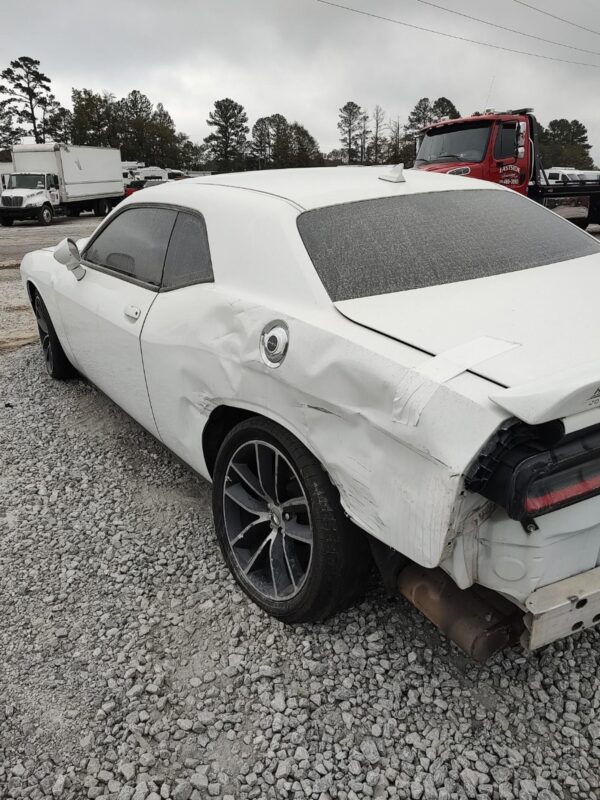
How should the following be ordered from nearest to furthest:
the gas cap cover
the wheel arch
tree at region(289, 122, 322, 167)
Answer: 1. the gas cap cover
2. the wheel arch
3. tree at region(289, 122, 322, 167)

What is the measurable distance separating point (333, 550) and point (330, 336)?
0.71 m

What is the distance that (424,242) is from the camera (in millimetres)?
2418

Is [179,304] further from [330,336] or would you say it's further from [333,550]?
[333,550]

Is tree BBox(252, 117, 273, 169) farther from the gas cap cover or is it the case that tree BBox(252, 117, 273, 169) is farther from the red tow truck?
the gas cap cover

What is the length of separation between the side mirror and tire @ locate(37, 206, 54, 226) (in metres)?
22.1

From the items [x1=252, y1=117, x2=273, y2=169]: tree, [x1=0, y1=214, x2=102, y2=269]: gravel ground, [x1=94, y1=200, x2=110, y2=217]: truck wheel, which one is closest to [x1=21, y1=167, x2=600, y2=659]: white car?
[x1=0, y1=214, x2=102, y2=269]: gravel ground

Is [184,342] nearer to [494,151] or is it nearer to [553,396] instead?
[553,396]

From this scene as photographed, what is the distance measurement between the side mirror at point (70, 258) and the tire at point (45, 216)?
22050mm

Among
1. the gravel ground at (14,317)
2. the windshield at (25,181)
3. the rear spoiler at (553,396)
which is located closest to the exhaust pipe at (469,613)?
the rear spoiler at (553,396)

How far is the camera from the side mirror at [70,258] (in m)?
3.57

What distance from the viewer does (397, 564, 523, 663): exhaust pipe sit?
5.65 feet

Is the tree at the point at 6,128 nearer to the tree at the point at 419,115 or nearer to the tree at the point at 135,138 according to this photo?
the tree at the point at 135,138

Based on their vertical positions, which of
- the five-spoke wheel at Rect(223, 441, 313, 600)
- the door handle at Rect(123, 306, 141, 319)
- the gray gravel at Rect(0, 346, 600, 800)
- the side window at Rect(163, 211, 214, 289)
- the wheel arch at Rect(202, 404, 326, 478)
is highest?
the side window at Rect(163, 211, 214, 289)

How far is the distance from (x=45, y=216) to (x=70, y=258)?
22307 mm
